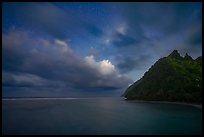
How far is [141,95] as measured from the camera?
125812 mm

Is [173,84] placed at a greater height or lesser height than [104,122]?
greater

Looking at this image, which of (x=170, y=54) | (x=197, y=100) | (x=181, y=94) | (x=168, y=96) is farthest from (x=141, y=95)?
(x=170, y=54)

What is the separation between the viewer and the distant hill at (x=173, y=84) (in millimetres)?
97744

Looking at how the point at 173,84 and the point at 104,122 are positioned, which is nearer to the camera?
the point at 104,122

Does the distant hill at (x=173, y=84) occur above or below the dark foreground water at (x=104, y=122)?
above

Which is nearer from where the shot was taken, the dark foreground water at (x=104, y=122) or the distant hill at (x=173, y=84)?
the dark foreground water at (x=104, y=122)

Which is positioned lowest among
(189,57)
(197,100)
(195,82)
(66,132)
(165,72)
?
(66,132)

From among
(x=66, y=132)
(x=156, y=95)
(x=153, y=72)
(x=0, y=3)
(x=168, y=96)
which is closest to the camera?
(x=0, y=3)

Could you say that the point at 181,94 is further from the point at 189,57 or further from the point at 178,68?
the point at 189,57

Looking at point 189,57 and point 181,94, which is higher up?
point 189,57

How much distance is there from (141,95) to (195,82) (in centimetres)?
3337

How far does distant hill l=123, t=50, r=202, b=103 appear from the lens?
321ft

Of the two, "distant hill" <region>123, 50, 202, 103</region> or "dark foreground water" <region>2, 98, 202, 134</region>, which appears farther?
"distant hill" <region>123, 50, 202, 103</region>

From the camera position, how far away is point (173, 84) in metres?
110
